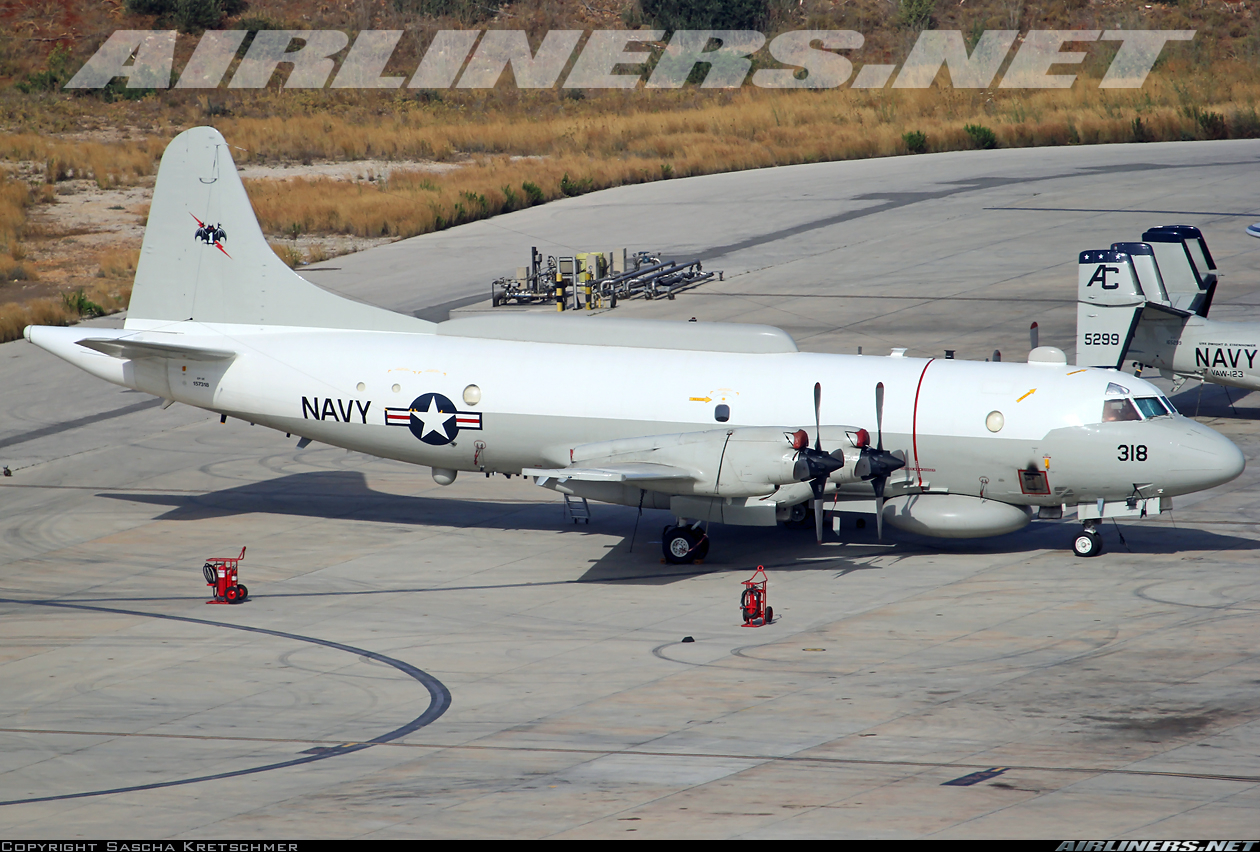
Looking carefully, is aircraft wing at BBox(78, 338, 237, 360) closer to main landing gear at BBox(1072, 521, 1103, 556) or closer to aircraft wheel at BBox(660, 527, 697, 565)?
aircraft wheel at BBox(660, 527, 697, 565)

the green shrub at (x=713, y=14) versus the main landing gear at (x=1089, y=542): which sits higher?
the green shrub at (x=713, y=14)

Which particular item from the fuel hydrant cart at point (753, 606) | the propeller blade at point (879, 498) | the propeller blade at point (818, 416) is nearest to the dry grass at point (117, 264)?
the propeller blade at point (818, 416)

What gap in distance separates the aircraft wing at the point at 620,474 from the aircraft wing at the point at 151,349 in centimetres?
861

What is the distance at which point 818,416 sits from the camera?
1131 inches

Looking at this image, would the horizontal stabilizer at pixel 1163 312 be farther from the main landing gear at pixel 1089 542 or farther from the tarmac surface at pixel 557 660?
the main landing gear at pixel 1089 542

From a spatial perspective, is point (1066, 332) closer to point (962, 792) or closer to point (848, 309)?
point (848, 309)

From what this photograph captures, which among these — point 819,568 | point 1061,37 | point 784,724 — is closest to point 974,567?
point 819,568

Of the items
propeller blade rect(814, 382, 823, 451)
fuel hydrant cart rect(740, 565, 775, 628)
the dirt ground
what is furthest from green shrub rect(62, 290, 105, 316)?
fuel hydrant cart rect(740, 565, 775, 628)

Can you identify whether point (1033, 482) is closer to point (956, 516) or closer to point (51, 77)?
point (956, 516)

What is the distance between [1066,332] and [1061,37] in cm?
6067

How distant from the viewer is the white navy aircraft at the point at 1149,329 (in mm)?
36000

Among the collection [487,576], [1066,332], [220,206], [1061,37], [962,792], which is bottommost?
[962,792]

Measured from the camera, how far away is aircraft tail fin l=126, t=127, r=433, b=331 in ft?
109

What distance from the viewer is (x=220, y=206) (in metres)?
33.8
